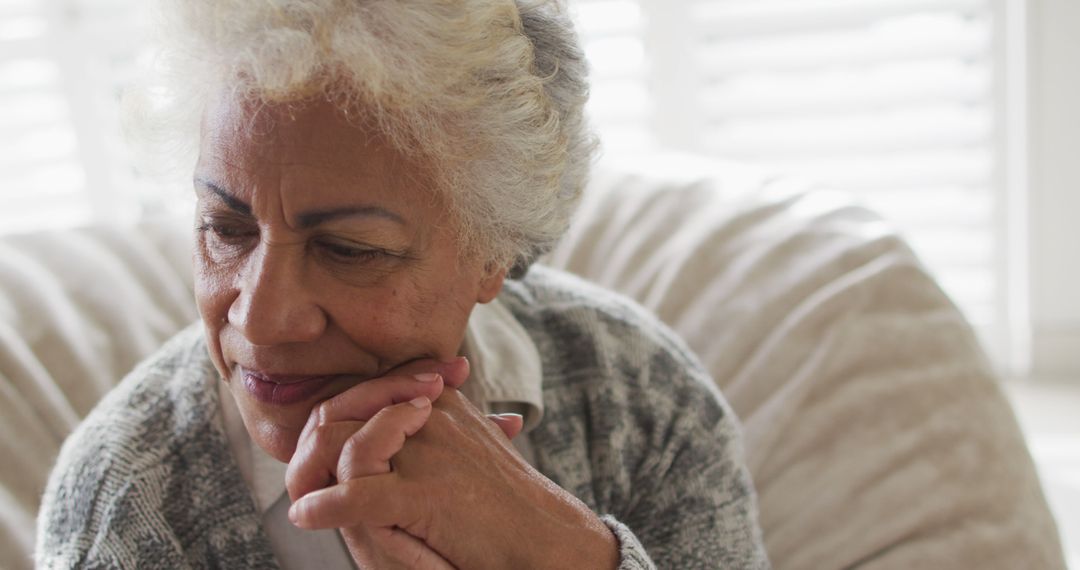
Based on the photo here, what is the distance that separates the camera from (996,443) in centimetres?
147

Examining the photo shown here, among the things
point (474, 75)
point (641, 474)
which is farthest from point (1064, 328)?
point (474, 75)

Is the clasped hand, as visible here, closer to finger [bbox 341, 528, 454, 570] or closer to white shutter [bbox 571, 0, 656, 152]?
finger [bbox 341, 528, 454, 570]

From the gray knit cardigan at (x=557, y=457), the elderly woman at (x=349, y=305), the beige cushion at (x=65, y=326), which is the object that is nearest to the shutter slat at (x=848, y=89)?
the gray knit cardigan at (x=557, y=457)

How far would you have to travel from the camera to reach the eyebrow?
3.11 ft

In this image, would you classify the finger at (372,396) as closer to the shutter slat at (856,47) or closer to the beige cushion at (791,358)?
the beige cushion at (791,358)

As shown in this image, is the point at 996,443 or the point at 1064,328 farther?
the point at 1064,328

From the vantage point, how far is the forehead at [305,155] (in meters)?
0.94

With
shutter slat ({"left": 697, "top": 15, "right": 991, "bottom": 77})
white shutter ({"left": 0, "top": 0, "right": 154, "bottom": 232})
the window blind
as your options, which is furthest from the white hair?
white shutter ({"left": 0, "top": 0, "right": 154, "bottom": 232})

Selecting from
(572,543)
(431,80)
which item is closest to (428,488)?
(572,543)

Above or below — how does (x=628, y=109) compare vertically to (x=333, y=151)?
below

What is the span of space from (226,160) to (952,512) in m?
1.08

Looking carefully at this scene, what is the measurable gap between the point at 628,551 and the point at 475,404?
0.98ft

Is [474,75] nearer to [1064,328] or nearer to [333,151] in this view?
[333,151]

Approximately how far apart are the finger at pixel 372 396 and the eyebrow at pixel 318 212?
16 centimetres
